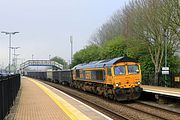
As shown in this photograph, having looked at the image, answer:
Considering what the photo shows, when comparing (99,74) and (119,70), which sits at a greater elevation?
(119,70)

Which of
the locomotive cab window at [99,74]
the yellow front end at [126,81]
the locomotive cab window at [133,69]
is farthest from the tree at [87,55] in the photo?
the yellow front end at [126,81]

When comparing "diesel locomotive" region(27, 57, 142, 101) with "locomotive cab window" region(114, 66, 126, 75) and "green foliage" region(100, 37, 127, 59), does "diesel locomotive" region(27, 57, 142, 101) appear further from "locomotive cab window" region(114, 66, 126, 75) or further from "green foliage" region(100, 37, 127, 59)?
"green foliage" region(100, 37, 127, 59)

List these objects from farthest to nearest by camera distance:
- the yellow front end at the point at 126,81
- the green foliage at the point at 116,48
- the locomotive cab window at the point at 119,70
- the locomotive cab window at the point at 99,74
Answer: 1. the green foliage at the point at 116,48
2. the locomotive cab window at the point at 99,74
3. the locomotive cab window at the point at 119,70
4. the yellow front end at the point at 126,81

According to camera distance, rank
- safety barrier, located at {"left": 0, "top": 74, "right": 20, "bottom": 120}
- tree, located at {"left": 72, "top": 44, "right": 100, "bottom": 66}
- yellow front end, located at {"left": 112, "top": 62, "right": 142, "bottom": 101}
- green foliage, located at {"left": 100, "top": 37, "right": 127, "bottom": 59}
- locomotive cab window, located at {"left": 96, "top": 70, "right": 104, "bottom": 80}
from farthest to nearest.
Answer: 1. tree, located at {"left": 72, "top": 44, "right": 100, "bottom": 66}
2. green foliage, located at {"left": 100, "top": 37, "right": 127, "bottom": 59}
3. locomotive cab window, located at {"left": 96, "top": 70, "right": 104, "bottom": 80}
4. yellow front end, located at {"left": 112, "top": 62, "right": 142, "bottom": 101}
5. safety barrier, located at {"left": 0, "top": 74, "right": 20, "bottom": 120}

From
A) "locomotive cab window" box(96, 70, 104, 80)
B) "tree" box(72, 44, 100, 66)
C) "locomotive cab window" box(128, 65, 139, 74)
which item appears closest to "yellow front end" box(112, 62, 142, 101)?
"locomotive cab window" box(128, 65, 139, 74)

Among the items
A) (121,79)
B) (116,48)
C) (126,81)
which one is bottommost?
(126,81)

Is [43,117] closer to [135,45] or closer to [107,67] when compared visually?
[107,67]

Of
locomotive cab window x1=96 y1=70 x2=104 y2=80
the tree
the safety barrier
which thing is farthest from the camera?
the tree

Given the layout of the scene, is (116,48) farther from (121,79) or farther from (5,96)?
(5,96)

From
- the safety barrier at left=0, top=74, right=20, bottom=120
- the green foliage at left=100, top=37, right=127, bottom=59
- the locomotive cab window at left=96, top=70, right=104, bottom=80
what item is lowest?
the safety barrier at left=0, top=74, right=20, bottom=120

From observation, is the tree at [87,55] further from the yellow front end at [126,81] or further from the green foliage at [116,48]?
the yellow front end at [126,81]

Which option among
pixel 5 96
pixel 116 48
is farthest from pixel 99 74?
pixel 116 48

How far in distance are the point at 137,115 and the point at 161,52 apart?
27.6 m

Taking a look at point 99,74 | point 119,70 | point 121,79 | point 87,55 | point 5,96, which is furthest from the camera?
point 87,55
